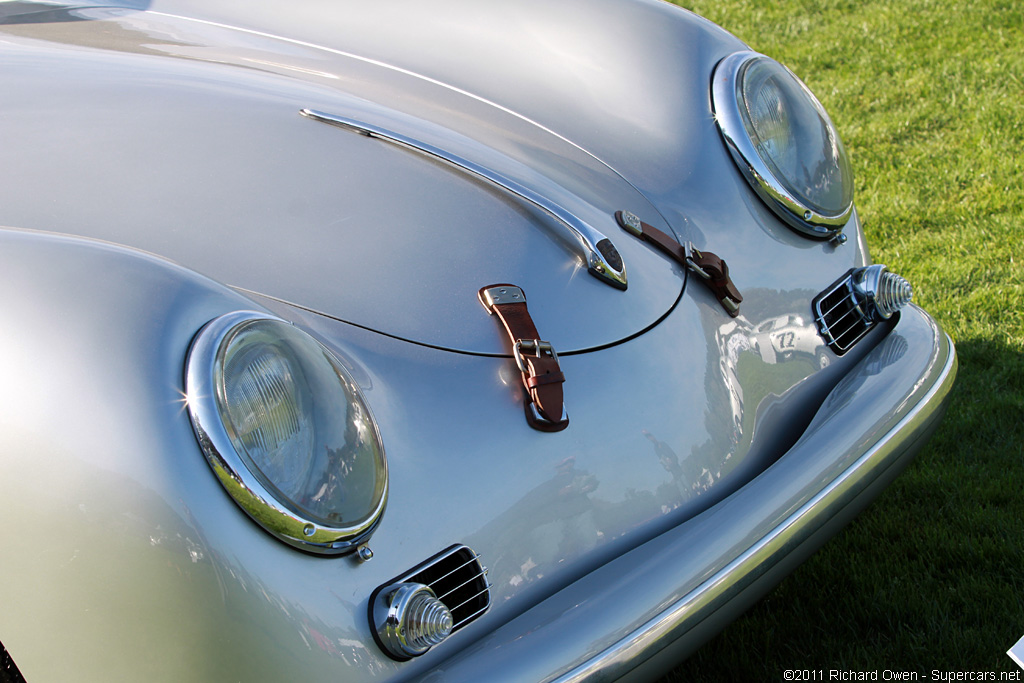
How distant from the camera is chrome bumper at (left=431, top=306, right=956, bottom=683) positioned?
1118 mm

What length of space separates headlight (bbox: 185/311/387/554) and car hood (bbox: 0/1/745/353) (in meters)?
0.23

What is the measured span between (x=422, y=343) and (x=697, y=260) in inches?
24.1

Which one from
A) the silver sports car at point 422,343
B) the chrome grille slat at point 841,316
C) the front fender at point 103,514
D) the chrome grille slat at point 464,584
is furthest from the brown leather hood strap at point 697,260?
the front fender at point 103,514

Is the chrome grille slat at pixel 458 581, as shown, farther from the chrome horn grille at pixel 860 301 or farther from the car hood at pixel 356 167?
the chrome horn grille at pixel 860 301

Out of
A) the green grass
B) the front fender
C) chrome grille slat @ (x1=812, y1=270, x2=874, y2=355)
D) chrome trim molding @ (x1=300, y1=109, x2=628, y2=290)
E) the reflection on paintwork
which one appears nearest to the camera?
the front fender

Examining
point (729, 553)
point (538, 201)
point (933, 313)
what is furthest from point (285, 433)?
point (933, 313)

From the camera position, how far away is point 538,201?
163 cm

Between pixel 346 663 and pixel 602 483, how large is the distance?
455mm

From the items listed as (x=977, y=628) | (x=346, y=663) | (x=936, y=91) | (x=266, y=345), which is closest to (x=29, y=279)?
(x=266, y=345)

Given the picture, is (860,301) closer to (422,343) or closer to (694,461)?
(694,461)

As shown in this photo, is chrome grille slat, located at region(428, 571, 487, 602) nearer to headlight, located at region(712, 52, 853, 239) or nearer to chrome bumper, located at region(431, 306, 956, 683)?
chrome bumper, located at region(431, 306, 956, 683)

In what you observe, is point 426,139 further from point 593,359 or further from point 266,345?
point 266,345

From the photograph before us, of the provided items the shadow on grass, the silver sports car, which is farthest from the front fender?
the shadow on grass

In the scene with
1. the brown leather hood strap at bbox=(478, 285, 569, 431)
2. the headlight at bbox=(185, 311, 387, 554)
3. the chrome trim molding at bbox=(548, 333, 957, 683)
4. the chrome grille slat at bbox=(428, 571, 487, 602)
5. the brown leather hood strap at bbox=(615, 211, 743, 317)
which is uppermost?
the headlight at bbox=(185, 311, 387, 554)
